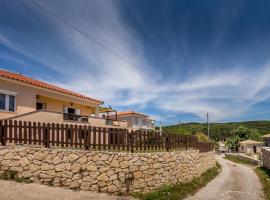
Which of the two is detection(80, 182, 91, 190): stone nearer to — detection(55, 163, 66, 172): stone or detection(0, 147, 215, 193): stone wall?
detection(0, 147, 215, 193): stone wall

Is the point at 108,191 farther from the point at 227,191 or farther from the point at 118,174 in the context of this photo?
the point at 227,191

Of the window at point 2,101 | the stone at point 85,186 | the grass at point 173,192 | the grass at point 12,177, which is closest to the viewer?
the grass at point 12,177

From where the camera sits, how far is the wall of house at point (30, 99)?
17.6 meters

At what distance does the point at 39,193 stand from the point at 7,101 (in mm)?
9420

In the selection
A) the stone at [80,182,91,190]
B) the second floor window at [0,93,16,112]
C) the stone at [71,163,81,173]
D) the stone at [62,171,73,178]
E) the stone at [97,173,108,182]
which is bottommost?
the stone at [80,182,91,190]

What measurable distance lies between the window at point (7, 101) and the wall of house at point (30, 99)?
28 cm

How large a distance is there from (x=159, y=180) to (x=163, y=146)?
2.08 meters

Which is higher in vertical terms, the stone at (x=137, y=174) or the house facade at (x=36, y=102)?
the house facade at (x=36, y=102)

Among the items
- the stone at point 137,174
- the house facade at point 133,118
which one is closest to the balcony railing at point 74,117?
the stone at point 137,174

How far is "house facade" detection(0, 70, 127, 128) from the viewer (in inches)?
665

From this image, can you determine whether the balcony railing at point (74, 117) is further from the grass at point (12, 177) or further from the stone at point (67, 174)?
the stone at point (67, 174)

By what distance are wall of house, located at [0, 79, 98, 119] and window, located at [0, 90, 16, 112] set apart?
0.28 metres

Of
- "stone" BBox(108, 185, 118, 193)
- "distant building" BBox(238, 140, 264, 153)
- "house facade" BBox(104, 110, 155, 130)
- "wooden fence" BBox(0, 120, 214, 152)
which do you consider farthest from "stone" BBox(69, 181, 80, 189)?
"distant building" BBox(238, 140, 264, 153)

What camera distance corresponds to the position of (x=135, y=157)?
39.1ft
